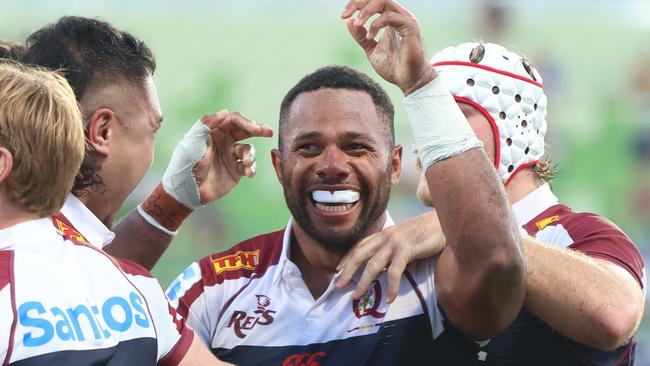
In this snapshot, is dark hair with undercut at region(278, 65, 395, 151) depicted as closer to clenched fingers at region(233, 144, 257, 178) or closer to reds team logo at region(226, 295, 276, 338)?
clenched fingers at region(233, 144, 257, 178)

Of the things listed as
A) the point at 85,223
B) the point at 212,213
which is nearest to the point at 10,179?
the point at 85,223

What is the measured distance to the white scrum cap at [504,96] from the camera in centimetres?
439

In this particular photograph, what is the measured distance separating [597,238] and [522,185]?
594 millimetres

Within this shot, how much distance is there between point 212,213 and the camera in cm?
1198

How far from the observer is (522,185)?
4449 millimetres

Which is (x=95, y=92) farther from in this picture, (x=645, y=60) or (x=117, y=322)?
(x=645, y=60)

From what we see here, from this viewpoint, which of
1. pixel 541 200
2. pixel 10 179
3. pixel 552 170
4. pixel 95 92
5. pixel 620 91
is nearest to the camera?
pixel 10 179

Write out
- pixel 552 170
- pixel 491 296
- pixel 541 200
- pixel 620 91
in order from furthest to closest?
pixel 620 91 → pixel 552 170 → pixel 541 200 → pixel 491 296

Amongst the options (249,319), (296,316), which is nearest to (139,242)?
(249,319)

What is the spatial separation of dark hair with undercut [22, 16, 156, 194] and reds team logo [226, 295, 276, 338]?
70cm

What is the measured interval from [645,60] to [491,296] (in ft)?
33.9

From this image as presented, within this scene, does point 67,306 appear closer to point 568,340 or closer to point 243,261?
point 243,261

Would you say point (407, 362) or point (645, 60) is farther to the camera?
point (645, 60)

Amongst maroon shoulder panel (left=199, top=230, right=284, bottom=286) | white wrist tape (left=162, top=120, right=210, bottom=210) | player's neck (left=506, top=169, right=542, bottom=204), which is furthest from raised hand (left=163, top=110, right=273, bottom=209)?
player's neck (left=506, top=169, right=542, bottom=204)
